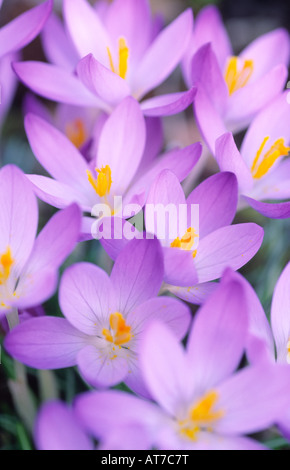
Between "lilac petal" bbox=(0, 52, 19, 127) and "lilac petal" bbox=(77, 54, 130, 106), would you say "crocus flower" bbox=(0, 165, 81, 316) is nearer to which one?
"lilac petal" bbox=(77, 54, 130, 106)

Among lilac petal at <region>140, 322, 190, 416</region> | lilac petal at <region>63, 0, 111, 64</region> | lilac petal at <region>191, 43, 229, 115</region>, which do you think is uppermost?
lilac petal at <region>63, 0, 111, 64</region>

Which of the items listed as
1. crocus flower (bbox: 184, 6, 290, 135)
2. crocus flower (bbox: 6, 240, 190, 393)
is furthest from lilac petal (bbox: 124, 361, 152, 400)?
crocus flower (bbox: 184, 6, 290, 135)

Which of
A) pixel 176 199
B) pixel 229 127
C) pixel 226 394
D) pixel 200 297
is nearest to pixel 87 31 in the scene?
pixel 229 127

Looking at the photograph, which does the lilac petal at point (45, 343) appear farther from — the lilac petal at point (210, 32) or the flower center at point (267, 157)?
the lilac petal at point (210, 32)

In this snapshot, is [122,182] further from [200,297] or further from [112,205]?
[200,297]

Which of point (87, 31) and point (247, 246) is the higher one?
point (87, 31)

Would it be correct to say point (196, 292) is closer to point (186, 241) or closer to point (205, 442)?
point (186, 241)
